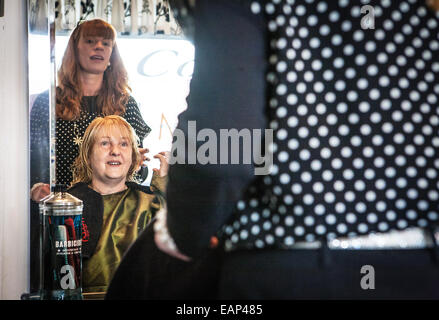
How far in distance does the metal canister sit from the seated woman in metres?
0.31

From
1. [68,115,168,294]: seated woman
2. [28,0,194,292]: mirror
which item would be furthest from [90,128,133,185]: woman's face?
[28,0,194,292]: mirror

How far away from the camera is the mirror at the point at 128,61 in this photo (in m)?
2.11

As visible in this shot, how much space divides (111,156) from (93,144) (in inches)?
4.0

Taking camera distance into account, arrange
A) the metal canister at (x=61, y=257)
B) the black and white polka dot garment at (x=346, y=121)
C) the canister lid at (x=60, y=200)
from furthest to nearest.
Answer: the canister lid at (x=60, y=200), the metal canister at (x=61, y=257), the black and white polka dot garment at (x=346, y=121)

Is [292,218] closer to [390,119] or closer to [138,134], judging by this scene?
[390,119]

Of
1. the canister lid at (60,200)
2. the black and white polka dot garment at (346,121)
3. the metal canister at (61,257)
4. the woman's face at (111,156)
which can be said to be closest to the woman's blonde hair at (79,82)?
the woman's face at (111,156)

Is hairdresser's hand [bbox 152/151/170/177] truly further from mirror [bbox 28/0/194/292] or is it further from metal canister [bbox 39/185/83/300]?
metal canister [bbox 39/185/83/300]

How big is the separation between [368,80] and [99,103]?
1.45 m

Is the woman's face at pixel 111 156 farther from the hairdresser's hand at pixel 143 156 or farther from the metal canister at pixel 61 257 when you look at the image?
the metal canister at pixel 61 257

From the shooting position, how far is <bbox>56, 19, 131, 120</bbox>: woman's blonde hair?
2.16 metres

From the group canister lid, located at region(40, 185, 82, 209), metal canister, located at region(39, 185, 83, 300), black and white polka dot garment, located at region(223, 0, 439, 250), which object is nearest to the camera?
black and white polka dot garment, located at region(223, 0, 439, 250)

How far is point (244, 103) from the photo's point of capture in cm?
113

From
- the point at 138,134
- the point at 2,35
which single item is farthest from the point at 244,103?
the point at 2,35

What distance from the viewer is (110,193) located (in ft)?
7.20
